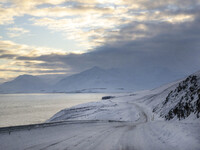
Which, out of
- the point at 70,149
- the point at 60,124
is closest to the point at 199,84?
the point at 60,124

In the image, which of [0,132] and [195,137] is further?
[0,132]

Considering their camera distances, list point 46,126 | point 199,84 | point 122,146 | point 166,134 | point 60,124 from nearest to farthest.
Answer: point 122,146 < point 166,134 < point 46,126 < point 60,124 < point 199,84

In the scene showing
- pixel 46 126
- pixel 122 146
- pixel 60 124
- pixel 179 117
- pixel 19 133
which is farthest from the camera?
pixel 179 117

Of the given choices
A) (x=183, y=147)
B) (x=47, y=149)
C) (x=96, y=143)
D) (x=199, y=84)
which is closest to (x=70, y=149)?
(x=47, y=149)

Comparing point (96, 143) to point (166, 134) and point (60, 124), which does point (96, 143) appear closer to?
point (166, 134)

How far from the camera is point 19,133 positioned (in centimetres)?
1573

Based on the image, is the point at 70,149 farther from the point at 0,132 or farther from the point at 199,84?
the point at 199,84

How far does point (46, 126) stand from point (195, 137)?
1299cm

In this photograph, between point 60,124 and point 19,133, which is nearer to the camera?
point 19,133

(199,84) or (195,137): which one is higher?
(199,84)

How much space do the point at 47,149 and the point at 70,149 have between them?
51.5 inches

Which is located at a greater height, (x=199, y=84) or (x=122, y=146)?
(x=199, y=84)

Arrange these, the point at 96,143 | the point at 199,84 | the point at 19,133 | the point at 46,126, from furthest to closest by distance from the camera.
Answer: the point at 199,84
the point at 46,126
the point at 19,133
the point at 96,143

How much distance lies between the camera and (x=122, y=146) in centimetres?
1190
